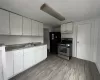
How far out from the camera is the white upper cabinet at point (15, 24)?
6.94 feet

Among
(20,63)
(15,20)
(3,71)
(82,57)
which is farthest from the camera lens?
(82,57)

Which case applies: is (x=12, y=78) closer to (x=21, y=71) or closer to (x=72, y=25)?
(x=21, y=71)

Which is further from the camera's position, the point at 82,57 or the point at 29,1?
the point at 82,57

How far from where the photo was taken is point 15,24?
221 centimetres

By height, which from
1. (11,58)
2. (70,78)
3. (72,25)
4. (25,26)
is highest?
(72,25)

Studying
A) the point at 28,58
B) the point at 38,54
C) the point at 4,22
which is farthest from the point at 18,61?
the point at 4,22

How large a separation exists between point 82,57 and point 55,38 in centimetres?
240

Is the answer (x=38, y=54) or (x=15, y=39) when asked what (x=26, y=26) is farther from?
(x=38, y=54)

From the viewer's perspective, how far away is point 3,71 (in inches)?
57.2

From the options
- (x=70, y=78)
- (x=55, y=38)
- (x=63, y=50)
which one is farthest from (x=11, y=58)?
(x=55, y=38)

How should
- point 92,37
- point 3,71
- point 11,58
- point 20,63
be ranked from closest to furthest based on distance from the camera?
1. point 3,71
2. point 11,58
3. point 20,63
4. point 92,37

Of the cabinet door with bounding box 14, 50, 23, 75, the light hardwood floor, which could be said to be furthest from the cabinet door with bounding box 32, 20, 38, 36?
the light hardwood floor

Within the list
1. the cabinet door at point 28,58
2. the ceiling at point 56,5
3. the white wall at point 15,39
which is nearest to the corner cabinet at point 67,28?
the ceiling at point 56,5

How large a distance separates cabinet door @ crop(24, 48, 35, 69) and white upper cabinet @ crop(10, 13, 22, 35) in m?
0.87
